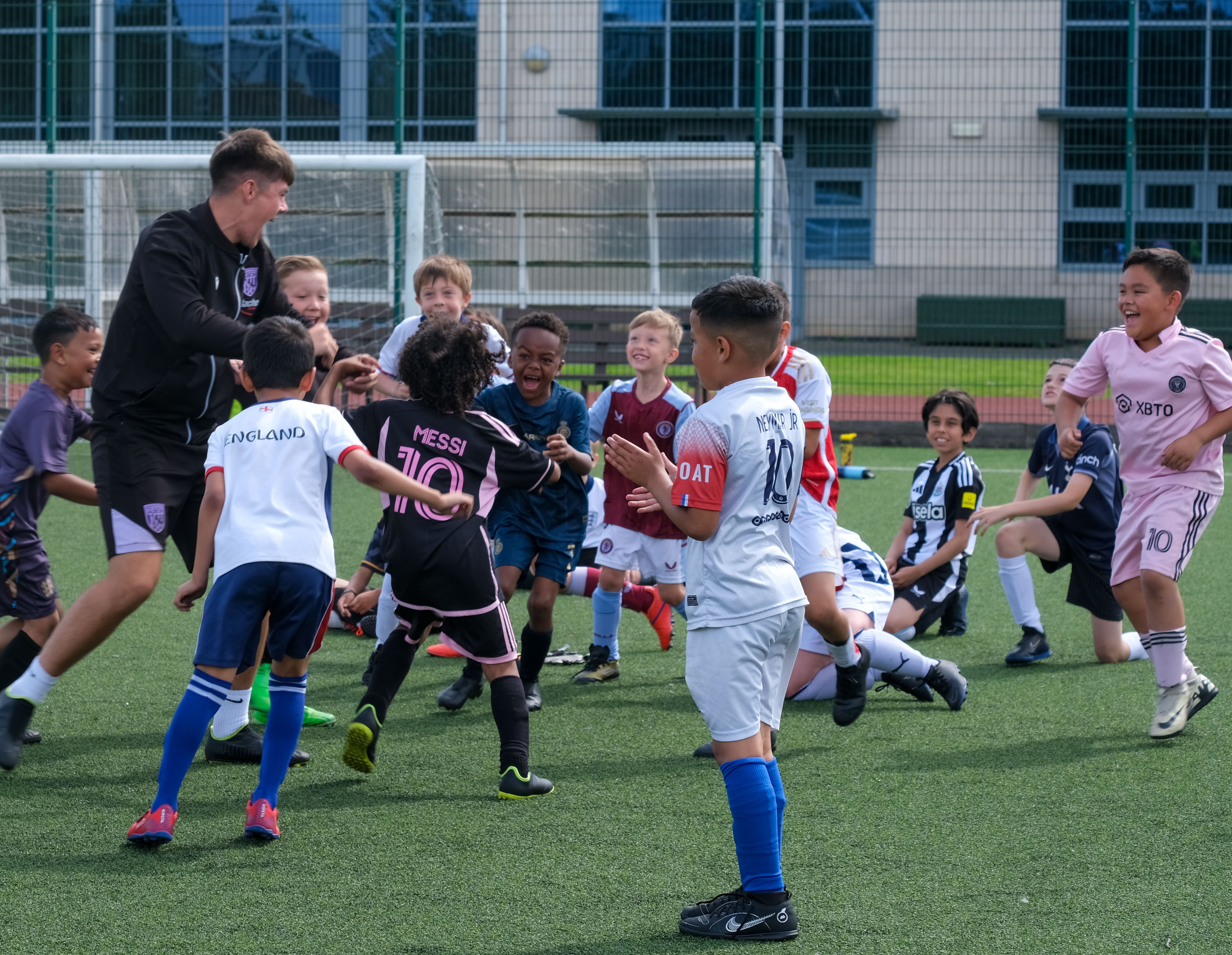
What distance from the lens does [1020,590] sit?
19.2ft

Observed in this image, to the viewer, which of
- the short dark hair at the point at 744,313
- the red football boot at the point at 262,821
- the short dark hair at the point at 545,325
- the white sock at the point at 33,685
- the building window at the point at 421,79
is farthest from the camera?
the building window at the point at 421,79

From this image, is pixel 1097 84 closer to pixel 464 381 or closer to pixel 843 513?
pixel 843 513

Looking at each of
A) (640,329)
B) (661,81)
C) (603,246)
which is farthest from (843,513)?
(661,81)

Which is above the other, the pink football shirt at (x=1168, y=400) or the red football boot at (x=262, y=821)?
the pink football shirt at (x=1168, y=400)

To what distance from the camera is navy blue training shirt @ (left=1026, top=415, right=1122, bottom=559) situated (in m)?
5.83

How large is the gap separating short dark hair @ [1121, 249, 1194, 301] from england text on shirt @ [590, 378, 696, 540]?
1.75 metres

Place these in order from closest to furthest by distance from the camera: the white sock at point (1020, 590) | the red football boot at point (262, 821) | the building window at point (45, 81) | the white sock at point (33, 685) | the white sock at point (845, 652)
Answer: the red football boot at point (262, 821) → the white sock at point (33, 685) → the white sock at point (845, 652) → the white sock at point (1020, 590) → the building window at point (45, 81)

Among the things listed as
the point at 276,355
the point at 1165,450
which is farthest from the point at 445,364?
the point at 1165,450

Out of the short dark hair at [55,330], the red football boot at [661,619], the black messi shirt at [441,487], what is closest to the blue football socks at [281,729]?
the black messi shirt at [441,487]

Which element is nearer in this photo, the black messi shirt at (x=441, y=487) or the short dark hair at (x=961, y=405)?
the black messi shirt at (x=441, y=487)

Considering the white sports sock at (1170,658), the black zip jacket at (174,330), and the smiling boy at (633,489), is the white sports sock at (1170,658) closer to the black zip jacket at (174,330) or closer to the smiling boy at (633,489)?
the smiling boy at (633,489)

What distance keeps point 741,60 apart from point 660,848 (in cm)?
1100

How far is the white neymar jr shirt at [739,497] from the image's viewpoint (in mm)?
2951

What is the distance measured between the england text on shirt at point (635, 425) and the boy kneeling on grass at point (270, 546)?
1.89 metres
